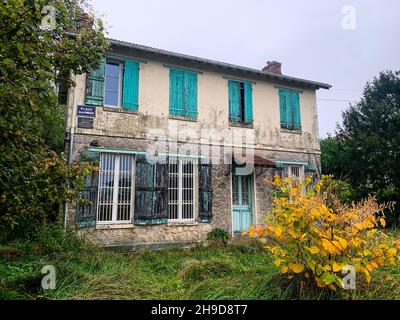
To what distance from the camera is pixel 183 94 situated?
934 cm

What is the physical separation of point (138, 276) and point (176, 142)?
4.71 m

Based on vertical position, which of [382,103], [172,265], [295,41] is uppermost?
[295,41]

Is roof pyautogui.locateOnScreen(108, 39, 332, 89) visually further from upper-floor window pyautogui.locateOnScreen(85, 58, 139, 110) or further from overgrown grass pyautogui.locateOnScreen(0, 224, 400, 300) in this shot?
overgrown grass pyautogui.locateOnScreen(0, 224, 400, 300)

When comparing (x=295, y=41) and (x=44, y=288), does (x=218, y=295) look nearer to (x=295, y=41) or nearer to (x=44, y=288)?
(x=44, y=288)

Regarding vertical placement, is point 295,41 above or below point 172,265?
above

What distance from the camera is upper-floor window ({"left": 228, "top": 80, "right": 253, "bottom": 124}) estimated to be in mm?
10003

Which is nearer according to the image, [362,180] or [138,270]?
[138,270]

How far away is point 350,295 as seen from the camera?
12.4 feet

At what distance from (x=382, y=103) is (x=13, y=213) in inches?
489

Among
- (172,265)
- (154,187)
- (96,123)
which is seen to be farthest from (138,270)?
(96,123)

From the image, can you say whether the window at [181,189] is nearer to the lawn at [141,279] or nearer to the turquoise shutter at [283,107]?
the lawn at [141,279]

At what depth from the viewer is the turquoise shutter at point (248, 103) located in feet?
33.3

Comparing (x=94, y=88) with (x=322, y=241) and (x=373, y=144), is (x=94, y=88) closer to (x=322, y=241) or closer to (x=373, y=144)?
(x=322, y=241)

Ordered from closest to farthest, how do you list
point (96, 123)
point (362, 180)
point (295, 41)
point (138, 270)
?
point (138, 270) < point (96, 123) < point (362, 180) < point (295, 41)
